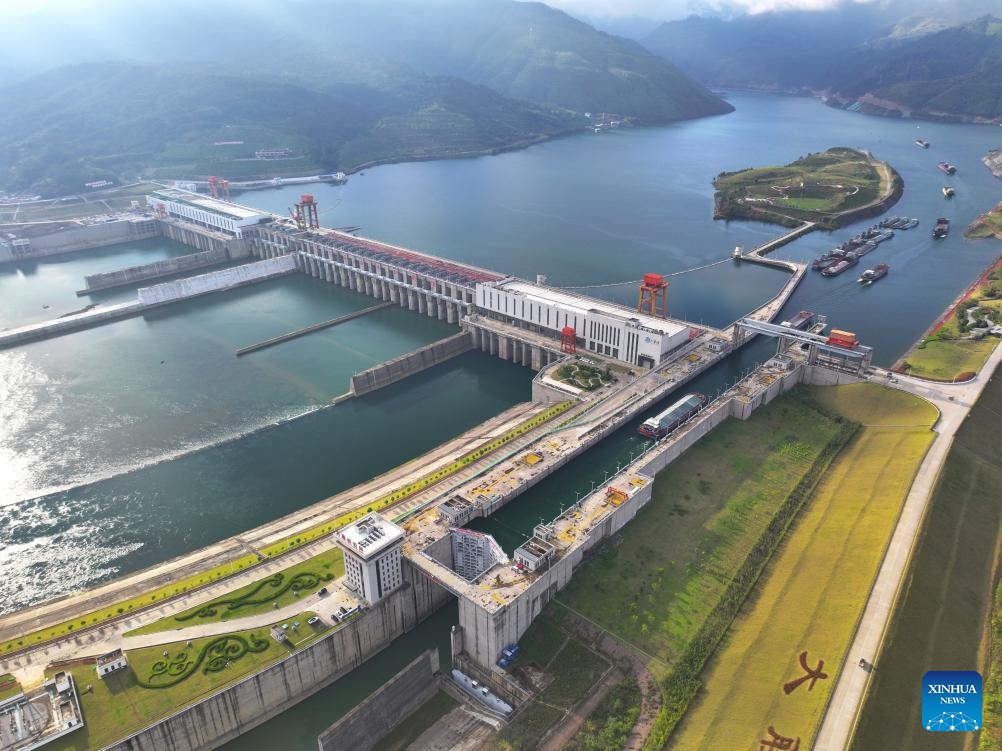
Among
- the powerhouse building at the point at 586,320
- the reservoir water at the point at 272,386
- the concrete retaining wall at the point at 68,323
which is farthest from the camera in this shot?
the concrete retaining wall at the point at 68,323

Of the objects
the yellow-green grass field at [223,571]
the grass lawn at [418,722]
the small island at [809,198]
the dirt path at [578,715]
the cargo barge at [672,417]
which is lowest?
the grass lawn at [418,722]

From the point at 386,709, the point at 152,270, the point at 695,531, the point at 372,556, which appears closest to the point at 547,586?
the point at 372,556

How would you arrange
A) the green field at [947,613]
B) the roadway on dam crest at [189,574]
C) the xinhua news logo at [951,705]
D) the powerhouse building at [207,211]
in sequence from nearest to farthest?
the xinhua news logo at [951,705], the green field at [947,613], the roadway on dam crest at [189,574], the powerhouse building at [207,211]

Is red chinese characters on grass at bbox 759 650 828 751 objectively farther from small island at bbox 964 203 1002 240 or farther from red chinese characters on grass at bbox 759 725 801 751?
small island at bbox 964 203 1002 240

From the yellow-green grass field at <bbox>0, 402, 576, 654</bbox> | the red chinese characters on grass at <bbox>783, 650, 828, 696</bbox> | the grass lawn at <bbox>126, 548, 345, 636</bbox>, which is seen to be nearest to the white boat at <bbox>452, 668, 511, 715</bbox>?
the grass lawn at <bbox>126, 548, 345, 636</bbox>

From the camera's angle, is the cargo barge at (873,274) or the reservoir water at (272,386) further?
the cargo barge at (873,274)

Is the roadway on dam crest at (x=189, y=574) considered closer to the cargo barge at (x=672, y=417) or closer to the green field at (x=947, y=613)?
the cargo barge at (x=672, y=417)

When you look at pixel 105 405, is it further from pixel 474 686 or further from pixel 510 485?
pixel 474 686

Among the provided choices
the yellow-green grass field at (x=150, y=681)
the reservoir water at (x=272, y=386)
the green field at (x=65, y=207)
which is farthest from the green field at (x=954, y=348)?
the green field at (x=65, y=207)
